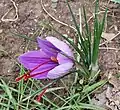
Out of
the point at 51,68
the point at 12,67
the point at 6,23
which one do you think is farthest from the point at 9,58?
the point at 51,68

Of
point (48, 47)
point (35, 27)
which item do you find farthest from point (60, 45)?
point (35, 27)

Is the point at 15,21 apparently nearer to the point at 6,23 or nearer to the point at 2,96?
the point at 6,23

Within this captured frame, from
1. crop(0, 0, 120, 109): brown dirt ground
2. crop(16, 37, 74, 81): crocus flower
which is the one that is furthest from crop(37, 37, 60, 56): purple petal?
crop(0, 0, 120, 109): brown dirt ground

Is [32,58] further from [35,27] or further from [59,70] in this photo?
[35,27]

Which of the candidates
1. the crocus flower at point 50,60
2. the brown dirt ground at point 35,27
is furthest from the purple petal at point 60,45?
the brown dirt ground at point 35,27

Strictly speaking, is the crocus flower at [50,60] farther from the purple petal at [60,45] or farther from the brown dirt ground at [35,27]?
Result: the brown dirt ground at [35,27]

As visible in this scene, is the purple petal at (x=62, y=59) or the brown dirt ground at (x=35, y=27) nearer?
the purple petal at (x=62, y=59)
